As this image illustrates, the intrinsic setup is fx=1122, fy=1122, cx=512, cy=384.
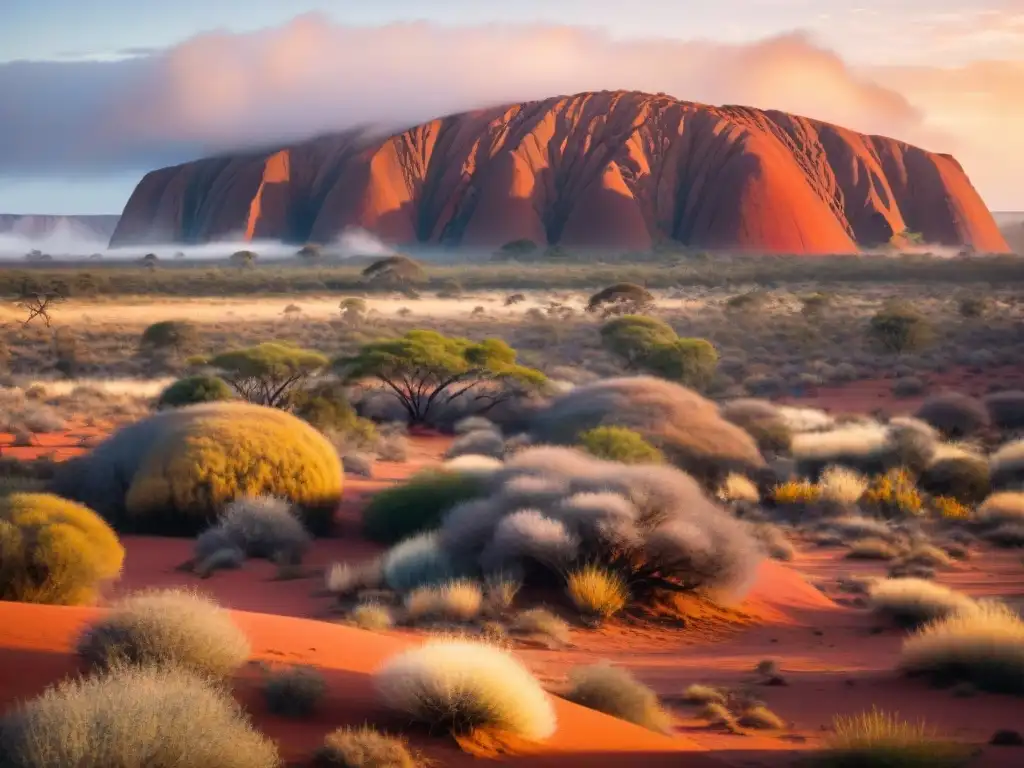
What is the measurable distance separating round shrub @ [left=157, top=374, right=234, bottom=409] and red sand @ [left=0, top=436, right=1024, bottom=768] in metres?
6.45

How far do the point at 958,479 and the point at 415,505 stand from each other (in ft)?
28.1

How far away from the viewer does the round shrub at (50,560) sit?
8000 mm

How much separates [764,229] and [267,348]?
289 feet

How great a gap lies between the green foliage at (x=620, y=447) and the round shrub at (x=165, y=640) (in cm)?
826

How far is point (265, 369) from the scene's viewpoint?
2041 centimetres

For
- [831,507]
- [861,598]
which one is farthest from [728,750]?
[831,507]

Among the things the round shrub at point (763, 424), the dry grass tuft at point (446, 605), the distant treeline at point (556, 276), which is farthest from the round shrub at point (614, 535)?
the distant treeline at point (556, 276)

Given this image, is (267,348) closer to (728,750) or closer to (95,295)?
(728,750)

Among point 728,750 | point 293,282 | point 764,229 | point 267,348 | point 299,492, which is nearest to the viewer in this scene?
point 728,750

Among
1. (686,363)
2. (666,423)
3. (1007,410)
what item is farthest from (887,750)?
(686,363)

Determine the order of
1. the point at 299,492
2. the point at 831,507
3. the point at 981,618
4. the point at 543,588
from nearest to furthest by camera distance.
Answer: the point at 981,618
the point at 543,588
the point at 299,492
the point at 831,507

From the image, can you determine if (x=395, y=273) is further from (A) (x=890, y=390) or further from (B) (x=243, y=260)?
(A) (x=890, y=390)

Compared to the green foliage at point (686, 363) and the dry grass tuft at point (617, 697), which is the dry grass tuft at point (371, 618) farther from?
the green foliage at point (686, 363)

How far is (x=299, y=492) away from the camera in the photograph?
39.8 feet
